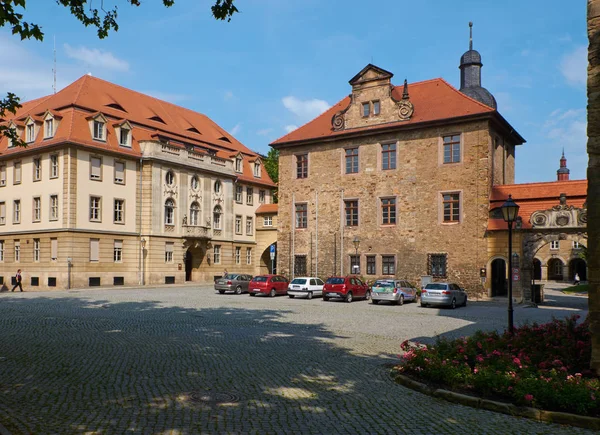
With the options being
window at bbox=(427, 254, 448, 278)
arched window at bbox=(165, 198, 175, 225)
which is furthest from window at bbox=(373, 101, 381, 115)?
arched window at bbox=(165, 198, 175, 225)

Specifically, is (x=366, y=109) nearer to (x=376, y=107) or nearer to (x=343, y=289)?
(x=376, y=107)

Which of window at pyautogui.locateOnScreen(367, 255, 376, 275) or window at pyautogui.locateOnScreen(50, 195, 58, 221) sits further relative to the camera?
window at pyautogui.locateOnScreen(50, 195, 58, 221)

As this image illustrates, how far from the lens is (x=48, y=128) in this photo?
4378 cm

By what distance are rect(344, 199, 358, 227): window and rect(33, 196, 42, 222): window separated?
2341cm

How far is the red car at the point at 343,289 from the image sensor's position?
31688 mm

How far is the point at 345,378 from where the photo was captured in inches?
399

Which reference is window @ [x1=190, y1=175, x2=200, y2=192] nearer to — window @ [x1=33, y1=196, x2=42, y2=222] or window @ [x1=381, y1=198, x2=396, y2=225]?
window @ [x1=33, y1=196, x2=42, y2=222]

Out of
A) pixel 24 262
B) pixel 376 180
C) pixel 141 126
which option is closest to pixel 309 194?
pixel 376 180

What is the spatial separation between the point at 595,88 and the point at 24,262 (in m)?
44.3

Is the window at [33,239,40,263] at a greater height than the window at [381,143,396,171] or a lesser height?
lesser

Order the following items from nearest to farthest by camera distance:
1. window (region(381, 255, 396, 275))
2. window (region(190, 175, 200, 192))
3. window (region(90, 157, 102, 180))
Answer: window (region(381, 255, 396, 275)) < window (region(90, 157, 102, 180)) < window (region(190, 175, 200, 192))

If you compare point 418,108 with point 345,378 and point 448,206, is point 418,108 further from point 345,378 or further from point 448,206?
point 345,378

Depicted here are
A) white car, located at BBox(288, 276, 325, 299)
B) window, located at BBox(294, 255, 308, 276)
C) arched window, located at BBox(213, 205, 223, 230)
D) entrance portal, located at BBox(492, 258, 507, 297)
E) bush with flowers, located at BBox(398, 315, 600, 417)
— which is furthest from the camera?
arched window, located at BBox(213, 205, 223, 230)

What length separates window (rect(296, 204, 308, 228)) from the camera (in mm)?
41872
